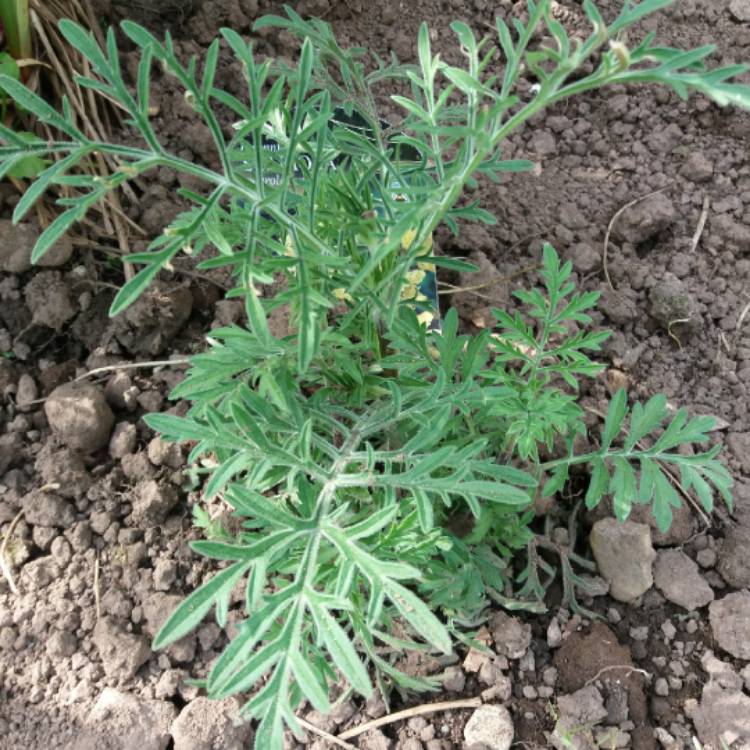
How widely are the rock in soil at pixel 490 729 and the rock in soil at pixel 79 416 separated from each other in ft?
3.58

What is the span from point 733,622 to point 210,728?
1120 mm

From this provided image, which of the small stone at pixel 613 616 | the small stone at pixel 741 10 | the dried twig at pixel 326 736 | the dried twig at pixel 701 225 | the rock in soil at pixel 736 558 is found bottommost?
the dried twig at pixel 326 736

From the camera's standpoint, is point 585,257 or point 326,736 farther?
point 585,257

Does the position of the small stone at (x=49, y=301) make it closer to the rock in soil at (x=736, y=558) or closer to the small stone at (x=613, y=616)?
the small stone at (x=613, y=616)

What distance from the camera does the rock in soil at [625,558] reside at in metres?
1.75

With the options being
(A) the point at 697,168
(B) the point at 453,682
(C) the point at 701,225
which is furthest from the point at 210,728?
(A) the point at 697,168

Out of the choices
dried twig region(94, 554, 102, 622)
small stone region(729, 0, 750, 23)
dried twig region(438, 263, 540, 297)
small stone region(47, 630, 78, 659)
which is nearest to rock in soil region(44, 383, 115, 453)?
dried twig region(94, 554, 102, 622)

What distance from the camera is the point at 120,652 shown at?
5.49ft

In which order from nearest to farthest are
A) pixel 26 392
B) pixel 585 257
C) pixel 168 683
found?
pixel 168 683 → pixel 26 392 → pixel 585 257

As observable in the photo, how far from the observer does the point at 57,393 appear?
6.42 feet

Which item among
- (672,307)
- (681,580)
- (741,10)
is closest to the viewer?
(681,580)

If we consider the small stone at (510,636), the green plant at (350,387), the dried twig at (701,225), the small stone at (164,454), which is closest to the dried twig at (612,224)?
the dried twig at (701,225)

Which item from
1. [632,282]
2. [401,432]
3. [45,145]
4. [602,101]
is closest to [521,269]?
[632,282]

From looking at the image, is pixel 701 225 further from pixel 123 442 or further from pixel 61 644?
pixel 61 644
